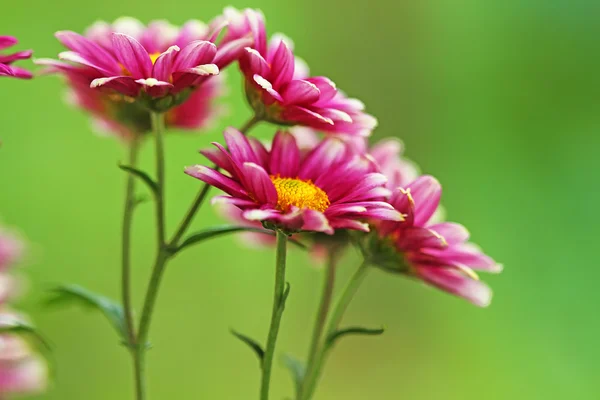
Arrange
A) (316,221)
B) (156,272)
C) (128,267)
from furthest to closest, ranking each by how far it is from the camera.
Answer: (128,267) → (156,272) → (316,221)

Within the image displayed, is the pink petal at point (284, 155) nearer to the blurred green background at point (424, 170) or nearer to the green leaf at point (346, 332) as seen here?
the green leaf at point (346, 332)

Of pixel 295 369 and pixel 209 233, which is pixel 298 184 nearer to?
pixel 209 233

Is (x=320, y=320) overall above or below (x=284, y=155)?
below

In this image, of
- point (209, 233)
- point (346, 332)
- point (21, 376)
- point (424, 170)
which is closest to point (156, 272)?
point (209, 233)

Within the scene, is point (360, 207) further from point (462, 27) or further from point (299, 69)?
point (462, 27)

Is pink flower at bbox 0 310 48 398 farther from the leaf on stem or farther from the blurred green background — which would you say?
the blurred green background

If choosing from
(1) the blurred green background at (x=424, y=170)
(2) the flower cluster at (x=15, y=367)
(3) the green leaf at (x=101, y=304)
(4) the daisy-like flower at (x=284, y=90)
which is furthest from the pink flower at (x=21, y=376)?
(1) the blurred green background at (x=424, y=170)

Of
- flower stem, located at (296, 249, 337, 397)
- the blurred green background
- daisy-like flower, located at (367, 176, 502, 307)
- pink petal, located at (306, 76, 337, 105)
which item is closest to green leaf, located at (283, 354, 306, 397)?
flower stem, located at (296, 249, 337, 397)
